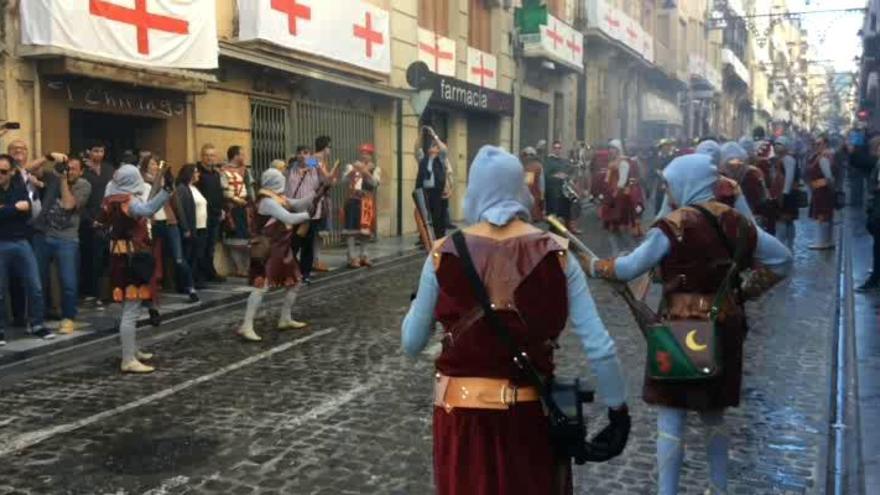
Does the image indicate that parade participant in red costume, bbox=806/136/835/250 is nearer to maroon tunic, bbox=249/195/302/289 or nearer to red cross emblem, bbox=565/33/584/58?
maroon tunic, bbox=249/195/302/289

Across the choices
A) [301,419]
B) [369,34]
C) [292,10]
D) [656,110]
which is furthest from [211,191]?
[656,110]

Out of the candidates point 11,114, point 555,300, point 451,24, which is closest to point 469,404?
point 555,300

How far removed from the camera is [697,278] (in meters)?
3.84

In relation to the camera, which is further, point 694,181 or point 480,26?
point 480,26

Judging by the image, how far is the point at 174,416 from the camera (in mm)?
5805

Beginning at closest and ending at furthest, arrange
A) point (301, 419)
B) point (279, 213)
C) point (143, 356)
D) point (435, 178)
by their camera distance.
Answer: point (301, 419), point (143, 356), point (279, 213), point (435, 178)

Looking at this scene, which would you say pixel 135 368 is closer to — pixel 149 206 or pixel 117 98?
pixel 149 206

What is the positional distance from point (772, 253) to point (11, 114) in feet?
26.7

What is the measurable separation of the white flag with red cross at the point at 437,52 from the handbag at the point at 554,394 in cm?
1653

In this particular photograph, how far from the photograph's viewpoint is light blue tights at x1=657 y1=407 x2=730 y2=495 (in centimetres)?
391

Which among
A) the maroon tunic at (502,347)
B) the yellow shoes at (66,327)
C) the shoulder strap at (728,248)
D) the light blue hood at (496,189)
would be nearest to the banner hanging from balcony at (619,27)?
the yellow shoes at (66,327)

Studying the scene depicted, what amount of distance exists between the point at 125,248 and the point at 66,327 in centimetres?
166

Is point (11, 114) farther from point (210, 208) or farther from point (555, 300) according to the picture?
point (555, 300)

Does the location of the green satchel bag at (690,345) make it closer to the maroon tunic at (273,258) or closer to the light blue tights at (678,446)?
the light blue tights at (678,446)
